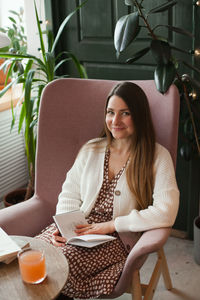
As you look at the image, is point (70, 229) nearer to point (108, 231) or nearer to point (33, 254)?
point (108, 231)

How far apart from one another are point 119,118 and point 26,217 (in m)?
0.58

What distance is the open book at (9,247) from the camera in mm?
1401

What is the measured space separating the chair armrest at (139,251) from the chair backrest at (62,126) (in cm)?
59

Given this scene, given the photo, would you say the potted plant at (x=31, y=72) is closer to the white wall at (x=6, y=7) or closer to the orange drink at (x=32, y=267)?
the white wall at (x=6, y=7)

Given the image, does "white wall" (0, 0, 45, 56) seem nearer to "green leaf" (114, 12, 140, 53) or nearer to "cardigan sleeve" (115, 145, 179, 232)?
"green leaf" (114, 12, 140, 53)

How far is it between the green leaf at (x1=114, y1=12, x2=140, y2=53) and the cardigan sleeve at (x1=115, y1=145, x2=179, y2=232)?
498 millimetres

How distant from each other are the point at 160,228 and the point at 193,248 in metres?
1.04

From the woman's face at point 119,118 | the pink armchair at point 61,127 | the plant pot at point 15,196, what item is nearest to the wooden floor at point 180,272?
the pink armchair at point 61,127

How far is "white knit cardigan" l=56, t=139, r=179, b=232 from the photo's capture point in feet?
5.73

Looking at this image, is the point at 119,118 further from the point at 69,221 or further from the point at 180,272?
the point at 180,272

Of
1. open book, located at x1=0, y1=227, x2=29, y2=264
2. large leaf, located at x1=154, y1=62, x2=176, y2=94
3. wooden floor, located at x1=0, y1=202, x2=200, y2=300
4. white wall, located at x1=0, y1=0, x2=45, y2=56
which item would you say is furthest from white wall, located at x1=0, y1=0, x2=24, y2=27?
open book, located at x1=0, y1=227, x2=29, y2=264

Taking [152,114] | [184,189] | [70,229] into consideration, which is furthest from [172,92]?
[184,189]

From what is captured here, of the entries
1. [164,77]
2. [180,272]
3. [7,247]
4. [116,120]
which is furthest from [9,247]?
[180,272]

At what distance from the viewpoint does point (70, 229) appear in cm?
181
